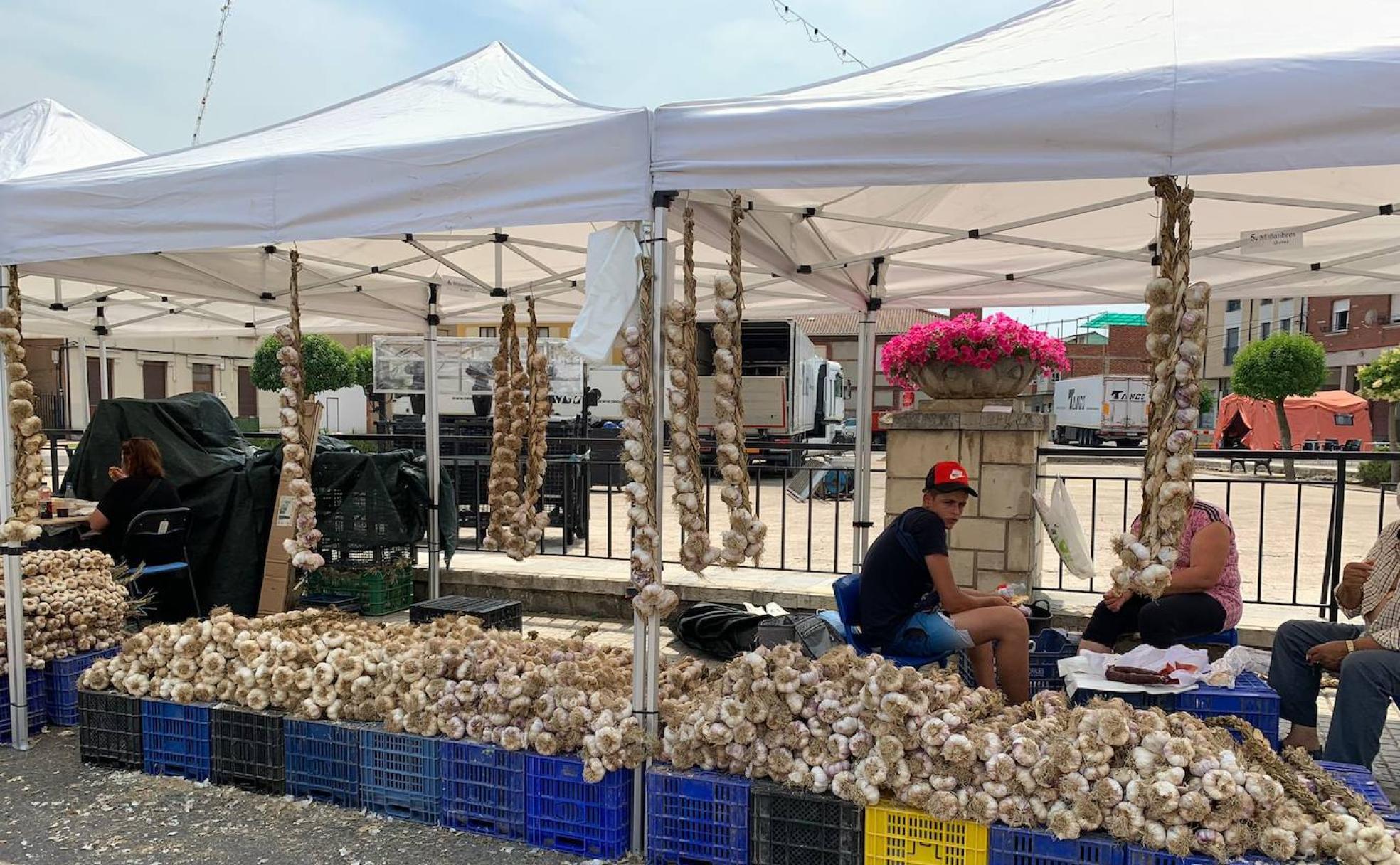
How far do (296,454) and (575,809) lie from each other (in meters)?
2.30

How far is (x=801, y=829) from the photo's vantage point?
2812mm

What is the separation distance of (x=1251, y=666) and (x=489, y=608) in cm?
370

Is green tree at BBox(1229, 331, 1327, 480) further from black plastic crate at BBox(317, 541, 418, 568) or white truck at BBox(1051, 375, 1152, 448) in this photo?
black plastic crate at BBox(317, 541, 418, 568)

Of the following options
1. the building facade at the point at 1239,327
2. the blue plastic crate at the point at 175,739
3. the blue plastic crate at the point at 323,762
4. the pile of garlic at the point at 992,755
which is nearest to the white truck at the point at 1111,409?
the building facade at the point at 1239,327

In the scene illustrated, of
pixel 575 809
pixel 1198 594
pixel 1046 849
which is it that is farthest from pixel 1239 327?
pixel 575 809

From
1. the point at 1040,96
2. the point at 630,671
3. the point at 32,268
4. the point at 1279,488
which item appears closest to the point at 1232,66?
the point at 1040,96

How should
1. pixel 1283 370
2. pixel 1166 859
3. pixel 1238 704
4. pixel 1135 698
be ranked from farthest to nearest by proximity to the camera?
pixel 1283 370, pixel 1135 698, pixel 1238 704, pixel 1166 859

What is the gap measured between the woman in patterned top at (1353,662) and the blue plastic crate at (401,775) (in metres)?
3.10

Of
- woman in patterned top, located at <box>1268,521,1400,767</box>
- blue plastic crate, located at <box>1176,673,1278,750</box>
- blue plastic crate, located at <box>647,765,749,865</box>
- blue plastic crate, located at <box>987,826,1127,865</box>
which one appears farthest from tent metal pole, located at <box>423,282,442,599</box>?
woman in patterned top, located at <box>1268,521,1400,767</box>

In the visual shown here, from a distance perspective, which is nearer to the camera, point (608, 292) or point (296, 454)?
point (608, 292)

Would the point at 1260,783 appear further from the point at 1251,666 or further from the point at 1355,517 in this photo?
the point at 1355,517

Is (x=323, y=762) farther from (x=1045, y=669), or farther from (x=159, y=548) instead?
(x=1045, y=669)

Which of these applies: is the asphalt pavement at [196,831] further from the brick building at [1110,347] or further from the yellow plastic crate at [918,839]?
the brick building at [1110,347]

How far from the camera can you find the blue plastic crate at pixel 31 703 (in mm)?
4234
